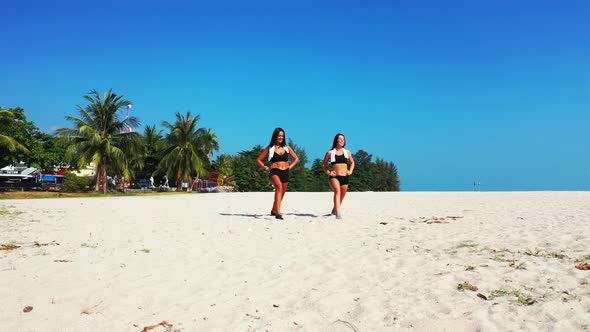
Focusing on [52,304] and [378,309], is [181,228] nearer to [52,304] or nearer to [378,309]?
[52,304]

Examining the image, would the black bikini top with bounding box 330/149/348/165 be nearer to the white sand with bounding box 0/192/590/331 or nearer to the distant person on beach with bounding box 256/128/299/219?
the distant person on beach with bounding box 256/128/299/219

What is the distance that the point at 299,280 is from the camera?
4.32 m

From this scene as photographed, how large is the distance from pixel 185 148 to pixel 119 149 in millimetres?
9653

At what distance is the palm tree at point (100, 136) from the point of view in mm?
31688

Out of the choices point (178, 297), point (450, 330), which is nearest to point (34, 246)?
point (178, 297)

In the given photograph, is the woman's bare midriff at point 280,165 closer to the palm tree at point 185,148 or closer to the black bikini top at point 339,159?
the black bikini top at point 339,159

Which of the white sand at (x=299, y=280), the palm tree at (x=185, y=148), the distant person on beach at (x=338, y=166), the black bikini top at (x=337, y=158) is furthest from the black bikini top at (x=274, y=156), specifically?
the palm tree at (x=185, y=148)

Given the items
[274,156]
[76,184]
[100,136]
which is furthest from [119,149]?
[274,156]

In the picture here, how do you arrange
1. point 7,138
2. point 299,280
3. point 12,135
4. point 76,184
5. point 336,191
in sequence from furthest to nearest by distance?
point 76,184 → point 12,135 → point 7,138 → point 336,191 → point 299,280

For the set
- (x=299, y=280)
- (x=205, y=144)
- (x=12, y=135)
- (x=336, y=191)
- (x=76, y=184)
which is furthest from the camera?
(x=205, y=144)

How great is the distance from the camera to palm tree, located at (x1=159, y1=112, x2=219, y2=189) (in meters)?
41.8

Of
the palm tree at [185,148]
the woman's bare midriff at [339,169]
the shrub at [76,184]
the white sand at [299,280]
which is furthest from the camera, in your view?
the palm tree at [185,148]

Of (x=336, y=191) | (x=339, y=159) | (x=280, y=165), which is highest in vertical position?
(x=339, y=159)

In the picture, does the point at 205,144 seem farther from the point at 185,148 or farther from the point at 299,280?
the point at 299,280
